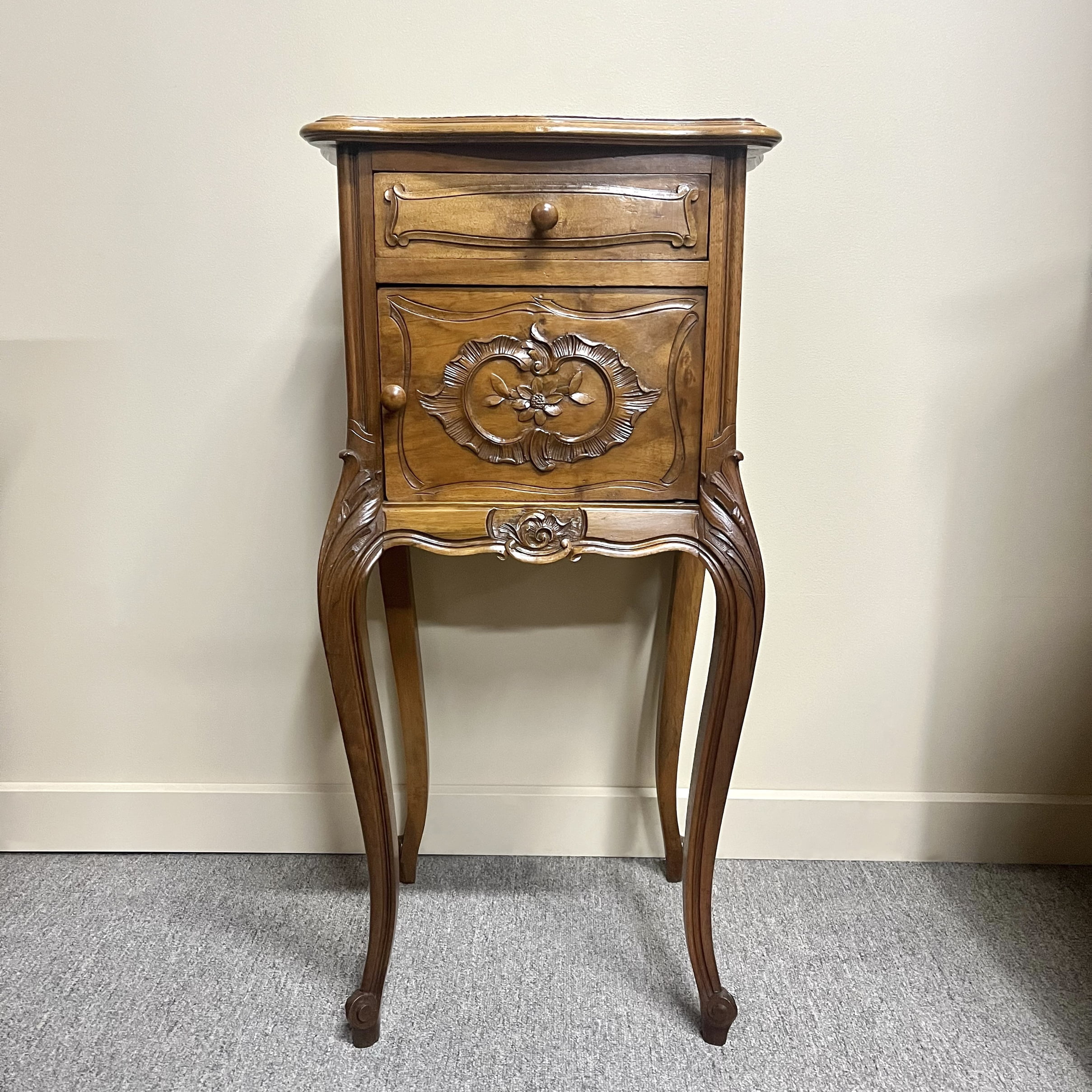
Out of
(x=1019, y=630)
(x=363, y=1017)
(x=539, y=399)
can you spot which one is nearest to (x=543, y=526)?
(x=539, y=399)

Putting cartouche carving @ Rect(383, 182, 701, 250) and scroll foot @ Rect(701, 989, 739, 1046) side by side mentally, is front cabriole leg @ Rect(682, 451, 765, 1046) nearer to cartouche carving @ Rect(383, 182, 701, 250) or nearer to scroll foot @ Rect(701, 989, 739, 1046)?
scroll foot @ Rect(701, 989, 739, 1046)

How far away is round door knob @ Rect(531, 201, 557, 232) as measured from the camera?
40.2 inches

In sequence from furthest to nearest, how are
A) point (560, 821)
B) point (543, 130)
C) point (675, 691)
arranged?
1. point (560, 821)
2. point (675, 691)
3. point (543, 130)

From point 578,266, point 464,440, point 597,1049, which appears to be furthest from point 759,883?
point 578,266

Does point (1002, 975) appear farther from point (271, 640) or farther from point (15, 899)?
point (15, 899)

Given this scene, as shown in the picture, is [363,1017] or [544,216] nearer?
[544,216]

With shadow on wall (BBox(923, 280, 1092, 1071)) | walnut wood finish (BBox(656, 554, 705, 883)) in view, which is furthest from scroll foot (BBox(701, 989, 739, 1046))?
shadow on wall (BBox(923, 280, 1092, 1071))

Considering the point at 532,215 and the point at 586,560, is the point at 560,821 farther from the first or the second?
the point at 532,215

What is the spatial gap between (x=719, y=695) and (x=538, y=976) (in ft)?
1.80

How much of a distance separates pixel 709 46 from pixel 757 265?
346mm

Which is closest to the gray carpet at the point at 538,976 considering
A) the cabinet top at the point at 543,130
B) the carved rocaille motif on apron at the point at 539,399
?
the carved rocaille motif on apron at the point at 539,399

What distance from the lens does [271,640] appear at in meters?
1.62

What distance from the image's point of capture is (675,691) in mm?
1514

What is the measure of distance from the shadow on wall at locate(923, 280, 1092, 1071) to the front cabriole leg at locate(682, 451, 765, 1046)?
1.72 ft
